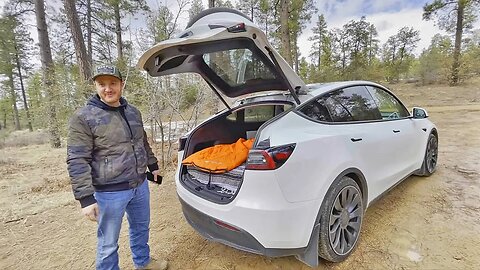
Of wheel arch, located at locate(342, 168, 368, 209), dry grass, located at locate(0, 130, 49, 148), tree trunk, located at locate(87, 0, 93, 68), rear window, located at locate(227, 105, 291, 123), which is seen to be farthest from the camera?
tree trunk, located at locate(87, 0, 93, 68)

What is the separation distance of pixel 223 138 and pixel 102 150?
138 centimetres

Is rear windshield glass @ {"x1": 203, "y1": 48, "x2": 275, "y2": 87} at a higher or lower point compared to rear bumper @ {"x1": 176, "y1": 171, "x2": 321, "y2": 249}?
higher

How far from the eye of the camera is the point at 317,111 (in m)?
2.08

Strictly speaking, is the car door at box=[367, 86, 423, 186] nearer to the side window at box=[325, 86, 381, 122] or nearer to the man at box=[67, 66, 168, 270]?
the side window at box=[325, 86, 381, 122]

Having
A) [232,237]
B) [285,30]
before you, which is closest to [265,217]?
[232,237]

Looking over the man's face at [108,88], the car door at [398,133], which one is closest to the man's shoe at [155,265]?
the man's face at [108,88]

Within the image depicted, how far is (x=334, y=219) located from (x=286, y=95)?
3.68 ft

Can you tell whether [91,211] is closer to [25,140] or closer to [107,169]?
[107,169]

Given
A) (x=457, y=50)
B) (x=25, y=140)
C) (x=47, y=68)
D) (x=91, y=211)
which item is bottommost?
(x=25, y=140)

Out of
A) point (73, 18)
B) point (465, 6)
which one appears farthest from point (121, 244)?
point (465, 6)

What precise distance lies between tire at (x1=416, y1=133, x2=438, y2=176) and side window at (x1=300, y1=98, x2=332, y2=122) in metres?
2.35

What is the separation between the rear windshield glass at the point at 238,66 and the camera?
6.86 ft

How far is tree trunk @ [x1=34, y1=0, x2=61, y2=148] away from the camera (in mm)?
6574

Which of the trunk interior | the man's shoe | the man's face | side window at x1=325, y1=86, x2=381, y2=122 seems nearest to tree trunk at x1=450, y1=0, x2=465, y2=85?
side window at x1=325, y1=86, x2=381, y2=122
